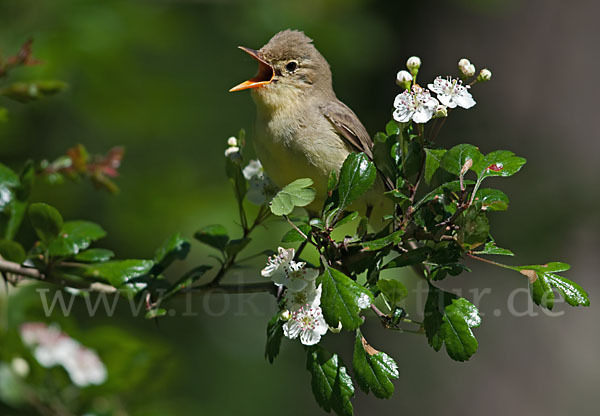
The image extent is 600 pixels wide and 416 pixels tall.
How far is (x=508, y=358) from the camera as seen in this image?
6164 millimetres

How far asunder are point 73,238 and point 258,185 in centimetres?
68

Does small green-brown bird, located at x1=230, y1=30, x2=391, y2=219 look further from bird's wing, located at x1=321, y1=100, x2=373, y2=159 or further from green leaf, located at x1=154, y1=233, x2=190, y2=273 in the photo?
green leaf, located at x1=154, y1=233, x2=190, y2=273

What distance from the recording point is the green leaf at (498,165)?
1.73 metres

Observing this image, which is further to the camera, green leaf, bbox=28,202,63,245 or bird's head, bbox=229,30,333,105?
bird's head, bbox=229,30,333,105

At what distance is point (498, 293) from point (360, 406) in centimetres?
166

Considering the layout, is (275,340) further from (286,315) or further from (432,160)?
(432,160)

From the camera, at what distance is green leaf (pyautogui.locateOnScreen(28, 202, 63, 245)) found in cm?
211

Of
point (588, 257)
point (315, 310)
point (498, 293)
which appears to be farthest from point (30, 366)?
point (588, 257)

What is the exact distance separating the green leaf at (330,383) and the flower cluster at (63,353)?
3.44 ft

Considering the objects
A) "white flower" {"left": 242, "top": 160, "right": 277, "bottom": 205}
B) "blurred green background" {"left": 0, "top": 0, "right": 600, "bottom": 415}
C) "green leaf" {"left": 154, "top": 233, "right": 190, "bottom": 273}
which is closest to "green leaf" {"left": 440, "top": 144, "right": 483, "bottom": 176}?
"white flower" {"left": 242, "top": 160, "right": 277, "bottom": 205}

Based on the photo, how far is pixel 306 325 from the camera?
175cm

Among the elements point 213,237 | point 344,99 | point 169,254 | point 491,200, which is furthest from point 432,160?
point 344,99

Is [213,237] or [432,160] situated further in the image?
[213,237]

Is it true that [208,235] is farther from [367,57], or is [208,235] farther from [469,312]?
[367,57]
